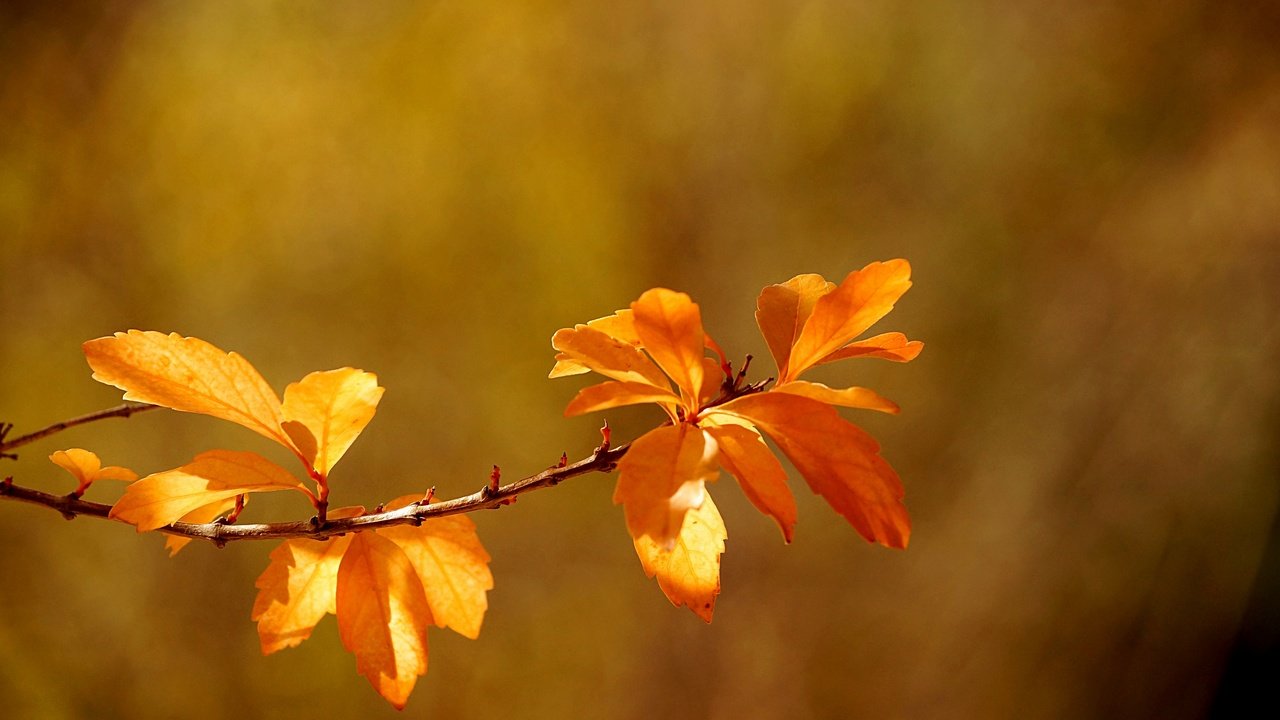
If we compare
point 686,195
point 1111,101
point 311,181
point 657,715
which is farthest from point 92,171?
point 1111,101

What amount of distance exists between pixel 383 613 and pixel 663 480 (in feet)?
0.44

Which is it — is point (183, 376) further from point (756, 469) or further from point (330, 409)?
point (756, 469)

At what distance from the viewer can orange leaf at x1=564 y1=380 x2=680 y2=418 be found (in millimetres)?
279

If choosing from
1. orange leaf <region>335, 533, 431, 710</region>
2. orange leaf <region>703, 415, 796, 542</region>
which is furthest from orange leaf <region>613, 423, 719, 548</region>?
orange leaf <region>335, 533, 431, 710</region>

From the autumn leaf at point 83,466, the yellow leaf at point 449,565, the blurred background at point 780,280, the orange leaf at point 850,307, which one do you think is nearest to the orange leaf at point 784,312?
the orange leaf at point 850,307

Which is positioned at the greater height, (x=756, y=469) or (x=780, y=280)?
(x=756, y=469)

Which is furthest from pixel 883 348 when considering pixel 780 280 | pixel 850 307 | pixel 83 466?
pixel 780 280

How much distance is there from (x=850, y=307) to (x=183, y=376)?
250 millimetres

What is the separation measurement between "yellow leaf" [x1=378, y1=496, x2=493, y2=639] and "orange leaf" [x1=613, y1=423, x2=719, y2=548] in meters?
0.10

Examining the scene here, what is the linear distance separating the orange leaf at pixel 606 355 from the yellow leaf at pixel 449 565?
0.09 m

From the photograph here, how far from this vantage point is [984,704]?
1.03m

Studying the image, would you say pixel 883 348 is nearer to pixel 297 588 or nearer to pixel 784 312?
pixel 784 312

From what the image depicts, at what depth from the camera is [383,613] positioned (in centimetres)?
32

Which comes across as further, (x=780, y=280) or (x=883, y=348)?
(x=780, y=280)
